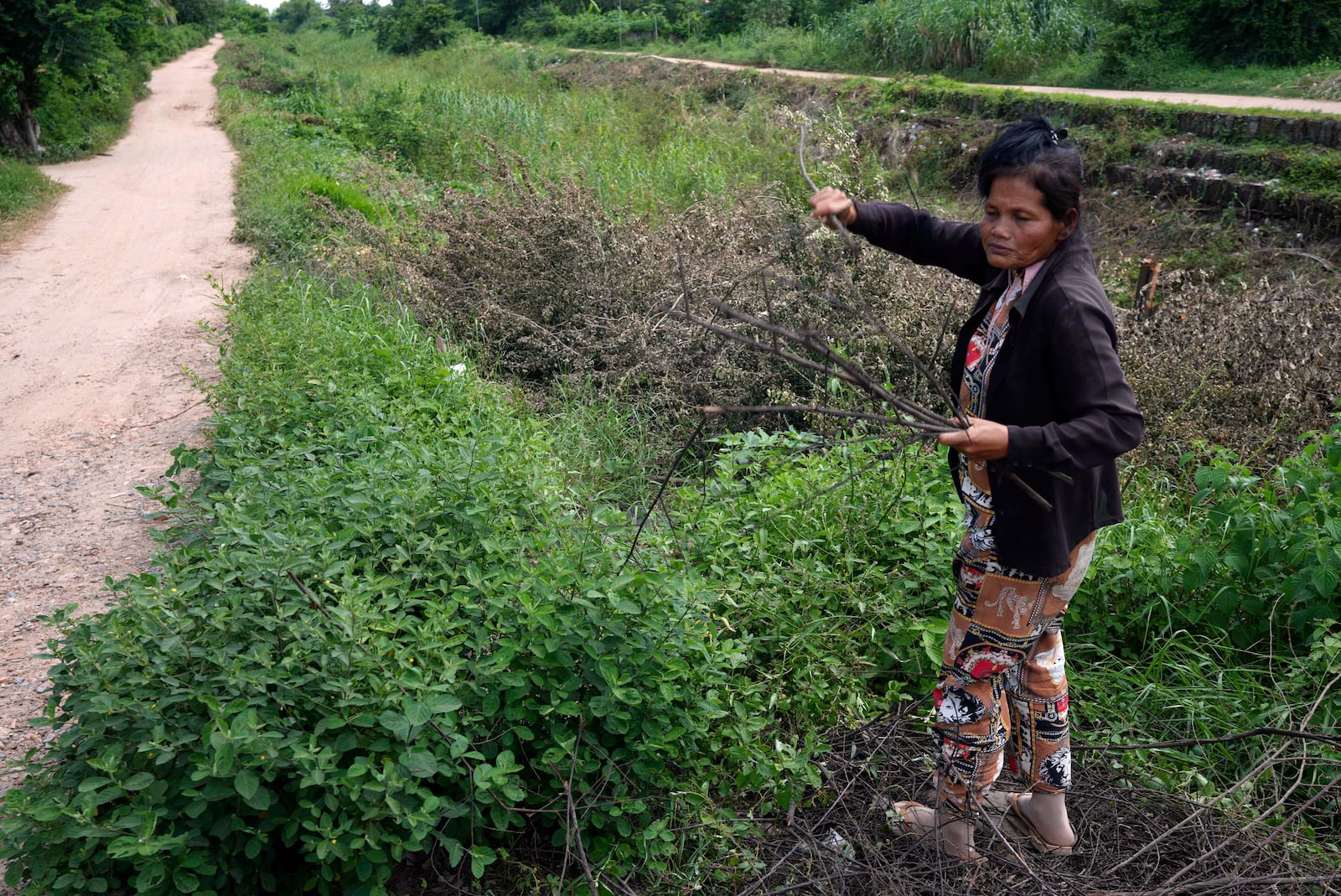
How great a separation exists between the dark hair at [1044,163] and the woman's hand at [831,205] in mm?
402

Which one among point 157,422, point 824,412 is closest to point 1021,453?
point 824,412

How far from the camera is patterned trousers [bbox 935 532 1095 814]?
2.21 meters

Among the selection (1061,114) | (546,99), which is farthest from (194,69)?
(1061,114)

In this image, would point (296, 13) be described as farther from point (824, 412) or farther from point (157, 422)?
point (824, 412)

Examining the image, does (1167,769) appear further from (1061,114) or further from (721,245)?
(1061,114)

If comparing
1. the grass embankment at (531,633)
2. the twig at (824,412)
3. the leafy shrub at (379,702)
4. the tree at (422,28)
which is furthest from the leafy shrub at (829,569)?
the tree at (422,28)

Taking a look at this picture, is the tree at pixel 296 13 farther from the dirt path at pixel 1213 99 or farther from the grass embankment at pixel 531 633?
the grass embankment at pixel 531 633

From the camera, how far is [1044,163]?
201 centimetres

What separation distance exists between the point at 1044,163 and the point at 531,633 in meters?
1.60

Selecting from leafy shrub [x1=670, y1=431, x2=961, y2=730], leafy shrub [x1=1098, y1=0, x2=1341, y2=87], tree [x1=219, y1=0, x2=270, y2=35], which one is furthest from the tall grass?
tree [x1=219, y1=0, x2=270, y2=35]

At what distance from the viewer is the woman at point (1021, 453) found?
6.35 ft

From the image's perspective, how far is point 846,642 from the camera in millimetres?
3158

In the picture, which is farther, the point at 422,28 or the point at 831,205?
the point at 422,28

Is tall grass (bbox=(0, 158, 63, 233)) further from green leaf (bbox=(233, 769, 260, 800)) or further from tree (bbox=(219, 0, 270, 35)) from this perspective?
tree (bbox=(219, 0, 270, 35))
